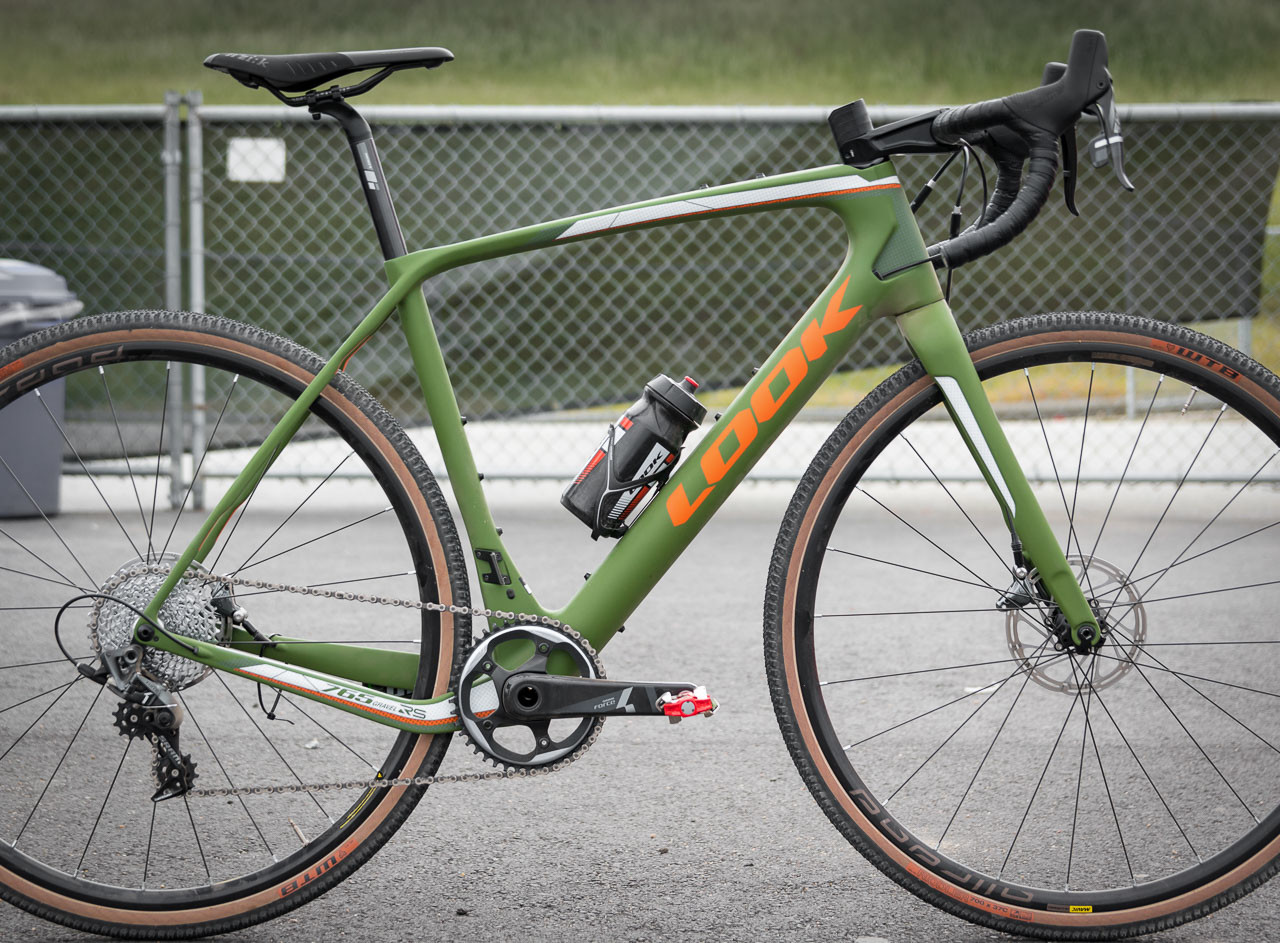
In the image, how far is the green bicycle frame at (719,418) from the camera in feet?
6.37

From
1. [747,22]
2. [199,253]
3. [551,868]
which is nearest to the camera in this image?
[551,868]

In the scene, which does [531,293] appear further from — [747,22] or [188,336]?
[747,22]

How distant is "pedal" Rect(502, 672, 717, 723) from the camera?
1.96 metres

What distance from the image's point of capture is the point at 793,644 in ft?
6.52

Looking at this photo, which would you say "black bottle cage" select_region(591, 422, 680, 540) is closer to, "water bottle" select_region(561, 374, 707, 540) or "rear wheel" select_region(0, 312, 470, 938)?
"water bottle" select_region(561, 374, 707, 540)

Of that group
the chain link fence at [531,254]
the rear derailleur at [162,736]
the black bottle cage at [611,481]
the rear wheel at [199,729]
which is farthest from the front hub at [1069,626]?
the chain link fence at [531,254]

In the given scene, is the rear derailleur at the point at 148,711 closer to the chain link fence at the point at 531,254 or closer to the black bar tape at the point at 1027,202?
the black bar tape at the point at 1027,202

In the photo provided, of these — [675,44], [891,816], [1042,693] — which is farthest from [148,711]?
[675,44]

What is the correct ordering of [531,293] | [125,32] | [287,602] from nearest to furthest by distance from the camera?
[287,602] < [531,293] < [125,32]

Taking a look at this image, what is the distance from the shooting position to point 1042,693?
135 inches

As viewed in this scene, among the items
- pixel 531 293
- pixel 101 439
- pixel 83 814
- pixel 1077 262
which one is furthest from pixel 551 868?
pixel 1077 262

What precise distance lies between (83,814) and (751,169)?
448cm

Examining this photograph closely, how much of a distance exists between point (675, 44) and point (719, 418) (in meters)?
36.0

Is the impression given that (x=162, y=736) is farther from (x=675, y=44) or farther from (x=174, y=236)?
(x=675, y=44)
